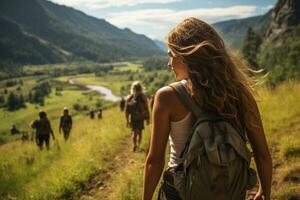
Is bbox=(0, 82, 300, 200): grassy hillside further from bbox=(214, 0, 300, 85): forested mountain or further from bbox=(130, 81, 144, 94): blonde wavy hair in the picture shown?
bbox=(214, 0, 300, 85): forested mountain

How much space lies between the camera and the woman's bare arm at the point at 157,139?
A: 7.16 ft

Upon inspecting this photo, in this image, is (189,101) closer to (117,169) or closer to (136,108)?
(117,169)

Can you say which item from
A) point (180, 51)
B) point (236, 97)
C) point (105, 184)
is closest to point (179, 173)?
point (236, 97)

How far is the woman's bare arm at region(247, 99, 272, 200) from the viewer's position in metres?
2.33

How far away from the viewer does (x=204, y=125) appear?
6.93 feet

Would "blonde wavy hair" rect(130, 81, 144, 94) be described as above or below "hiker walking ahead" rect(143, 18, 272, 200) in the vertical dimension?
below

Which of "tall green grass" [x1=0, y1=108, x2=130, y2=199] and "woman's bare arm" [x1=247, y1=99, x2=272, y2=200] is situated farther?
"tall green grass" [x1=0, y1=108, x2=130, y2=199]

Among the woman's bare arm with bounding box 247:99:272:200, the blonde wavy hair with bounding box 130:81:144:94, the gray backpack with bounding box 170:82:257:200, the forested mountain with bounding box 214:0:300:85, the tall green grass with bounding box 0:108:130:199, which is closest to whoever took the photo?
the gray backpack with bounding box 170:82:257:200

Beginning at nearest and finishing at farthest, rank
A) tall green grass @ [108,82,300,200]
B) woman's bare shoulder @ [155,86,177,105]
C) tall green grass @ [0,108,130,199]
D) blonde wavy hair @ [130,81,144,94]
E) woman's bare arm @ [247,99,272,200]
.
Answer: woman's bare shoulder @ [155,86,177,105] → woman's bare arm @ [247,99,272,200] → tall green grass @ [108,82,300,200] → tall green grass @ [0,108,130,199] → blonde wavy hair @ [130,81,144,94]

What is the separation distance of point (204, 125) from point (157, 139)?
0.93 feet

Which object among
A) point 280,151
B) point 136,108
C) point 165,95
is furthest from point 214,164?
point 136,108

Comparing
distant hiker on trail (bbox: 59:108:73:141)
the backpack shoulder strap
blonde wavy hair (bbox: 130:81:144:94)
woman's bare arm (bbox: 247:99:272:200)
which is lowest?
distant hiker on trail (bbox: 59:108:73:141)

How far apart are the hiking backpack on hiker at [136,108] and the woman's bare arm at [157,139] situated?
26.3 ft

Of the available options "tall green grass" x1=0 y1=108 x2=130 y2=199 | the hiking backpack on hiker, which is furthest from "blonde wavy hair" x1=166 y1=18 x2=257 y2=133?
the hiking backpack on hiker
